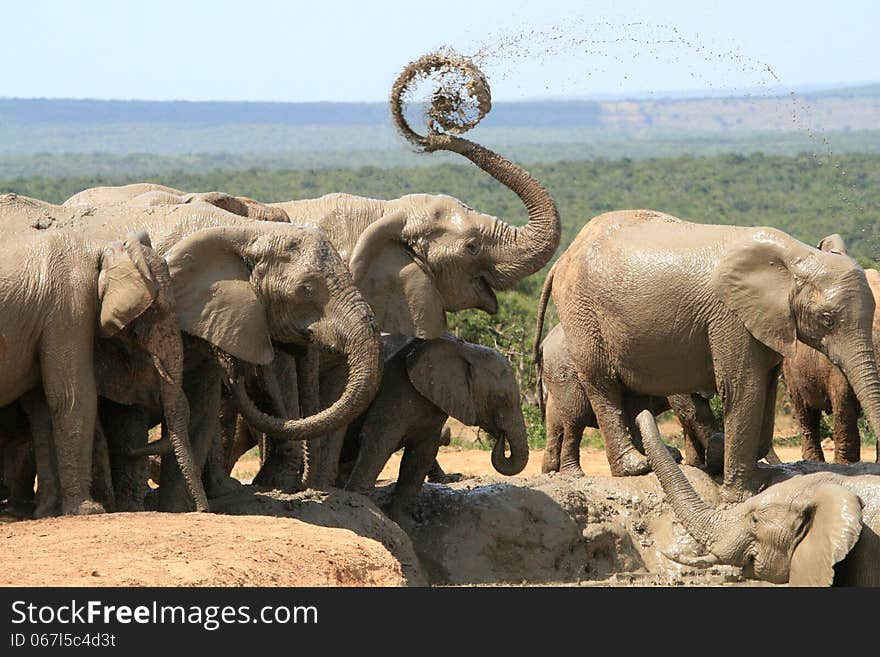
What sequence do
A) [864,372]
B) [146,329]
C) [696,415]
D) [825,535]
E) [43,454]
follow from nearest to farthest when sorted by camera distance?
[825,535], [146,329], [43,454], [864,372], [696,415]

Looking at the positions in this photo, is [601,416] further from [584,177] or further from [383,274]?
[584,177]

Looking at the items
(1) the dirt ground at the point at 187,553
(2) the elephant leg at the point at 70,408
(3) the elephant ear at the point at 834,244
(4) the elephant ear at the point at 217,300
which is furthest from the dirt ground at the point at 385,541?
(3) the elephant ear at the point at 834,244

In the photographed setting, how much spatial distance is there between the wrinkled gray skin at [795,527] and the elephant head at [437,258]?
6.87ft

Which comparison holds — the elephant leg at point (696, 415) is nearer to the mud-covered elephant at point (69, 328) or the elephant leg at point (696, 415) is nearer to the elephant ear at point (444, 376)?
the elephant ear at point (444, 376)

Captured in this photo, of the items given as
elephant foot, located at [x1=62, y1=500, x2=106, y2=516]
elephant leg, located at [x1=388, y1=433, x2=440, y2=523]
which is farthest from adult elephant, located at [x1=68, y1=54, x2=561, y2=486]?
elephant foot, located at [x1=62, y1=500, x2=106, y2=516]

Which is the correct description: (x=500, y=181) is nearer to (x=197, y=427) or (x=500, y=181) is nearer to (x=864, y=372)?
(x=864, y=372)

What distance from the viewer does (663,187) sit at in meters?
71.7

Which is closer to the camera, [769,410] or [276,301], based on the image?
[276,301]

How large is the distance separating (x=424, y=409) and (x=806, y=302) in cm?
233

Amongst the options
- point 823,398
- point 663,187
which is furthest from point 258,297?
point 663,187

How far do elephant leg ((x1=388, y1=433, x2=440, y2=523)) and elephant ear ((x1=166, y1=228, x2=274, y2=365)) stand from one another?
1.78 meters

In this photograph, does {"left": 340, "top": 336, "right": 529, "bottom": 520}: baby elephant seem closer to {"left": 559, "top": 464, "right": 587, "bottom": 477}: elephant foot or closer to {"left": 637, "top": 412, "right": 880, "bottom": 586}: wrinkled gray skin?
{"left": 559, "top": 464, "right": 587, "bottom": 477}: elephant foot

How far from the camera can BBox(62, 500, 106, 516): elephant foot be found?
29.6 feet
